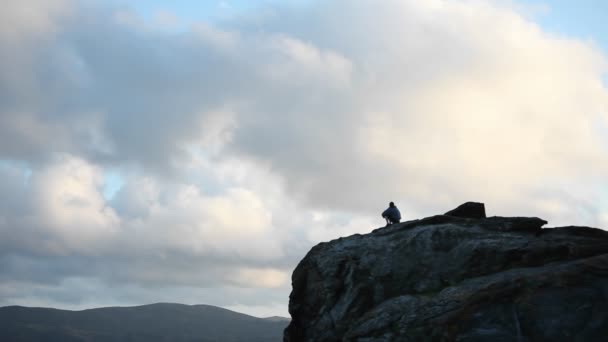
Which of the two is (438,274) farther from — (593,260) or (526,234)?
(593,260)

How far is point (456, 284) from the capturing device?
29.0 meters

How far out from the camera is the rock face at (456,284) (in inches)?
907

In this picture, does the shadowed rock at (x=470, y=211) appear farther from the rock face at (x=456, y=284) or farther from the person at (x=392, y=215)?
the person at (x=392, y=215)

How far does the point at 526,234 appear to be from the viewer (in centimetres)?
3278

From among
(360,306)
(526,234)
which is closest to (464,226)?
(526,234)

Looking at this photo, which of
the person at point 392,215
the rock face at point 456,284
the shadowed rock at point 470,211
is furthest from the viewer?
the person at point 392,215

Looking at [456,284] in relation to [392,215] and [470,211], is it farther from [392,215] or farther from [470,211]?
[392,215]

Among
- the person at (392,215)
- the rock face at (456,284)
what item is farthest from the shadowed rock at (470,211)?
the person at (392,215)

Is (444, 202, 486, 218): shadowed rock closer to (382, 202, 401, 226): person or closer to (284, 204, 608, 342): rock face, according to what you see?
(284, 204, 608, 342): rock face

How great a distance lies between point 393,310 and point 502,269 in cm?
627

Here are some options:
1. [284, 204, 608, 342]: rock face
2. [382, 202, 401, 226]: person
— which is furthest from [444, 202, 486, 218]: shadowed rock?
[382, 202, 401, 226]: person

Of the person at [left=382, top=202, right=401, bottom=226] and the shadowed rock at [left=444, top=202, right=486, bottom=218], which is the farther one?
the person at [left=382, top=202, right=401, bottom=226]

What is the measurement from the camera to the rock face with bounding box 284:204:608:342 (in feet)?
75.6

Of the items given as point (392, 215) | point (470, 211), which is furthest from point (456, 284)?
point (392, 215)
